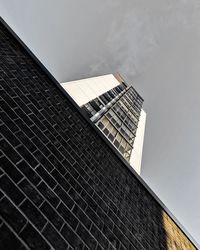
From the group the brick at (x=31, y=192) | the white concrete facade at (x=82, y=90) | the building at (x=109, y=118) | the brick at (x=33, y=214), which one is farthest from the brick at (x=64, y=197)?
the building at (x=109, y=118)

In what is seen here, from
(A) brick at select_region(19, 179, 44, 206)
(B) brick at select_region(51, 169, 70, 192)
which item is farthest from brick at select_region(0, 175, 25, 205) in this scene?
(B) brick at select_region(51, 169, 70, 192)

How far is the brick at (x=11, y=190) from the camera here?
2.92m

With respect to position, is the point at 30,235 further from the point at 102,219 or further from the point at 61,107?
the point at 61,107

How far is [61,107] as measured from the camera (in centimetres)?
684

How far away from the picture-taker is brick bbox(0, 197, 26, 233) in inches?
103

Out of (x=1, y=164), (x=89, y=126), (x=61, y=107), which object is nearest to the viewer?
(x=1, y=164)

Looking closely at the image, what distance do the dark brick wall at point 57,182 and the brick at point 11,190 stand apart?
0.04ft

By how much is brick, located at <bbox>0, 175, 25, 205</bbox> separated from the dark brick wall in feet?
0.04

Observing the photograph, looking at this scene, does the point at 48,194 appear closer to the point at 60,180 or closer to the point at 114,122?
the point at 60,180

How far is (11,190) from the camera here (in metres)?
2.99

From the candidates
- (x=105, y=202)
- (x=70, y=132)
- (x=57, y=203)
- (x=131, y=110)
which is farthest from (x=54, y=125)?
(x=131, y=110)

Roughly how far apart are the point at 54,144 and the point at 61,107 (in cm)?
198

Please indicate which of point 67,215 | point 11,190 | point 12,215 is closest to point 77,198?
point 67,215

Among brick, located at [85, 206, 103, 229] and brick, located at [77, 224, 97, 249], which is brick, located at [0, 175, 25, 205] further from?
brick, located at [85, 206, 103, 229]
